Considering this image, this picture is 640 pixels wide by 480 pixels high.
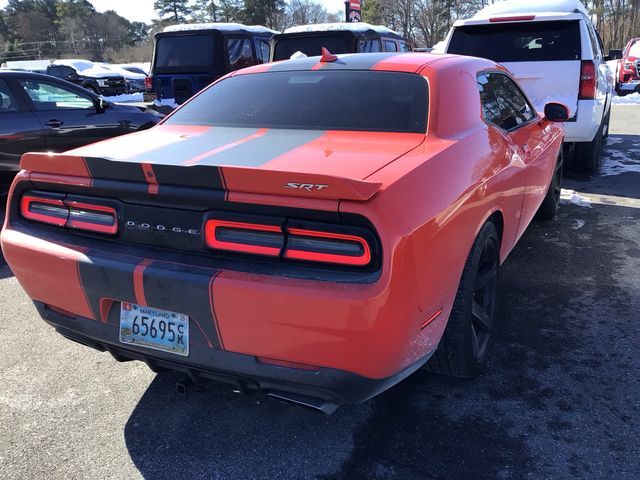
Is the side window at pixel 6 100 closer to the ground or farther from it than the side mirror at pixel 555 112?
farther from it

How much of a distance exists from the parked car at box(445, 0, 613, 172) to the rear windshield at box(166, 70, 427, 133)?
4.24m

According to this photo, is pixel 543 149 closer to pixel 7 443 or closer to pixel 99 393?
pixel 99 393

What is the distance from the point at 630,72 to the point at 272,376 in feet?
60.3

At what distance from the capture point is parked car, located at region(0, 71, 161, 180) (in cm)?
616

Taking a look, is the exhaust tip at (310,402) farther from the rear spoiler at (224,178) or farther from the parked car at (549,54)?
the parked car at (549,54)

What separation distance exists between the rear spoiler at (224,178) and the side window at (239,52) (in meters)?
9.17

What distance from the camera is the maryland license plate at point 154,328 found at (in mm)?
2152

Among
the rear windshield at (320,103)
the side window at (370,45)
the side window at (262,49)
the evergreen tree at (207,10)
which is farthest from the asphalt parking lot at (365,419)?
the evergreen tree at (207,10)

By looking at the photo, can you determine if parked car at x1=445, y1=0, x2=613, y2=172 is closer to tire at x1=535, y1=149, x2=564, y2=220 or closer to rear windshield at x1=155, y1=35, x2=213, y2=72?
tire at x1=535, y1=149, x2=564, y2=220

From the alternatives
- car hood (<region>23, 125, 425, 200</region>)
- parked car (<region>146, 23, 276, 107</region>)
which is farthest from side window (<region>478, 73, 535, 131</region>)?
parked car (<region>146, 23, 276, 107</region>)

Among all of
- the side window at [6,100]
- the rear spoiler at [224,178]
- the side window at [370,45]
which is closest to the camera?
the rear spoiler at [224,178]

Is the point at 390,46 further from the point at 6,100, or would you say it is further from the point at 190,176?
the point at 190,176

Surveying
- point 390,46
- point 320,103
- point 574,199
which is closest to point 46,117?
point 320,103

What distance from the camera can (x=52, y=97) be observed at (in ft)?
21.6
